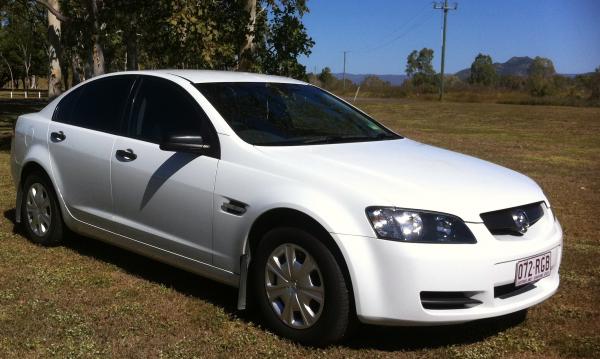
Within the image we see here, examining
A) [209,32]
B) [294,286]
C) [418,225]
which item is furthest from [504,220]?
[209,32]

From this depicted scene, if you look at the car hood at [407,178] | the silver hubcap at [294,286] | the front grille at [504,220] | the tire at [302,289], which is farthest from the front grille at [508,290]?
the silver hubcap at [294,286]

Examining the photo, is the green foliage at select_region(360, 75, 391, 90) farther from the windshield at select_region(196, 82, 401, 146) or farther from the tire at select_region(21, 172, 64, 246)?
the windshield at select_region(196, 82, 401, 146)

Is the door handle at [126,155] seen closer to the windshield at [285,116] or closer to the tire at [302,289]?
the windshield at [285,116]

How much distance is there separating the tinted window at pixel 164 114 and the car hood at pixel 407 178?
61 centimetres

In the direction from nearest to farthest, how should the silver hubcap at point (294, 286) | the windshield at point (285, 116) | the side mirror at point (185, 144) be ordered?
1. the silver hubcap at point (294, 286)
2. the side mirror at point (185, 144)
3. the windshield at point (285, 116)

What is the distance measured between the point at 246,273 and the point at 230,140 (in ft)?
2.76

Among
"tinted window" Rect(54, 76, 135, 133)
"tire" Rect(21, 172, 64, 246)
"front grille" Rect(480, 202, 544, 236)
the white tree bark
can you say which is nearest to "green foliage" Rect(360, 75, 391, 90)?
the white tree bark

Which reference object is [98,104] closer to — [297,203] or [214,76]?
[214,76]

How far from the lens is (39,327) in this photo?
4191mm

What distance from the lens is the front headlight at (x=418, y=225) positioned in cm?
360

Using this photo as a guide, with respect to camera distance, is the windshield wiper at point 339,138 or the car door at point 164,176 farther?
the windshield wiper at point 339,138

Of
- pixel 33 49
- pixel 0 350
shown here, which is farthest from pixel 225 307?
pixel 33 49

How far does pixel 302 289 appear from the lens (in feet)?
12.8

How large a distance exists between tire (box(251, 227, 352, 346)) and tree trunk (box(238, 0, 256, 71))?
7.34m
